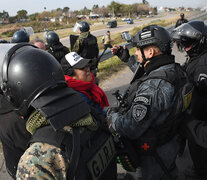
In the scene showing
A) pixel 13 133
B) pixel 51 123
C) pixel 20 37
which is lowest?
pixel 13 133

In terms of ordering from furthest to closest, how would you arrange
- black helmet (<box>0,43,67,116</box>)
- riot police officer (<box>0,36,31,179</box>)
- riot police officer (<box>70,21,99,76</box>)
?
1. riot police officer (<box>70,21,99,76</box>)
2. riot police officer (<box>0,36,31,179</box>)
3. black helmet (<box>0,43,67,116</box>)

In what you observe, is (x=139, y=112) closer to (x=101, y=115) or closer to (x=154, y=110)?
(x=154, y=110)

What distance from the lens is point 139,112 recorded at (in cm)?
171

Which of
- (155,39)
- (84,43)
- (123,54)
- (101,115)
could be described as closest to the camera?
(101,115)

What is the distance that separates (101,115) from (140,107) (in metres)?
0.42

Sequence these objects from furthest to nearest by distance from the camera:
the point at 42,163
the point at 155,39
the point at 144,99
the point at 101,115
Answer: the point at 155,39, the point at 144,99, the point at 101,115, the point at 42,163

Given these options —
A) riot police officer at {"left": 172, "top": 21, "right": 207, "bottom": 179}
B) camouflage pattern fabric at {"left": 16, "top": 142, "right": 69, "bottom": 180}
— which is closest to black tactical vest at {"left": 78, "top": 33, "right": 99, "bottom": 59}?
riot police officer at {"left": 172, "top": 21, "right": 207, "bottom": 179}

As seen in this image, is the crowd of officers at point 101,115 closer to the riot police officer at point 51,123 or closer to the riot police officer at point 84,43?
the riot police officer at point 51,123

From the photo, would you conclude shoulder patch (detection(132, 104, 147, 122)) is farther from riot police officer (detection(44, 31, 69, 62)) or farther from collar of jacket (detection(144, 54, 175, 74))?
riot police officer (detection(44, 31, 69, 62))

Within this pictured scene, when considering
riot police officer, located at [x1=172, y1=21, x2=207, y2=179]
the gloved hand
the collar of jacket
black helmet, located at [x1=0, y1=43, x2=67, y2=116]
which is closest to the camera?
black helmet, located at [x1=0, y1=43, x2=67, y2=116]

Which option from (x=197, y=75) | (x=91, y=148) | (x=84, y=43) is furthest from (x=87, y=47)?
(x=91, y=148)

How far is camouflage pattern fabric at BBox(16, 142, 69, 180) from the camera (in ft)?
3.08

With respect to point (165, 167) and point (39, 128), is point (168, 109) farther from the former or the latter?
point (39, 128)

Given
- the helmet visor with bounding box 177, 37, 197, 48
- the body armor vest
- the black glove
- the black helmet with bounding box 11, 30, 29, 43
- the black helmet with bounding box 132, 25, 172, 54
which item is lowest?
the body armor vest
